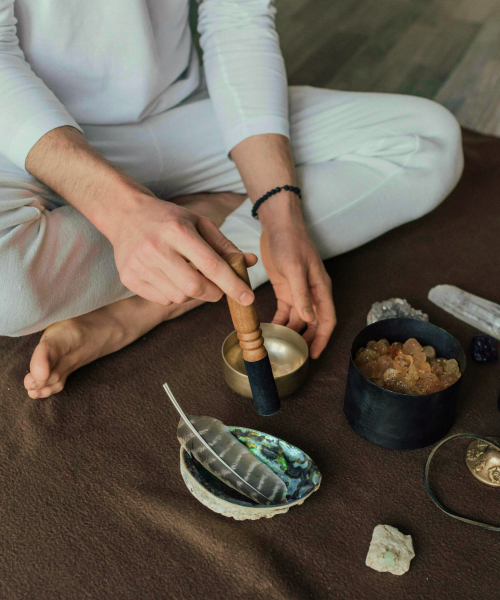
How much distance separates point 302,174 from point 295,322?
1.24 feet

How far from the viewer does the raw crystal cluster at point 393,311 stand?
1128 mm

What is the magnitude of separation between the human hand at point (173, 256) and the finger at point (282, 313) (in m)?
0.36

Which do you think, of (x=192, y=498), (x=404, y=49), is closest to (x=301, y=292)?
(x=192, y=498)

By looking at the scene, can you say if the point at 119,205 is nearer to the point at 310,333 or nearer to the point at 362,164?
Answer: the point at 310,333

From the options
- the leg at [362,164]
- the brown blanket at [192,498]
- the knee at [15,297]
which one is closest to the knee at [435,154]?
the leg at [362,164]

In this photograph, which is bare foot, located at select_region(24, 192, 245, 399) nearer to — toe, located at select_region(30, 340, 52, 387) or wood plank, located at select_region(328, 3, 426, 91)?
toe, located at select_region(30, 340, 52, 387)

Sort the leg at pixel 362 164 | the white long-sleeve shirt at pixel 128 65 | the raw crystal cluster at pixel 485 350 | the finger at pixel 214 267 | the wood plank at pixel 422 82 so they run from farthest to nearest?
the wood plank at pixel 422 82
the leg at pixel 362 164
the raw crystal cluster at pixel 485 350
the white long-sleeve shirt at pixel 128 65
the finger at pixel 214 267

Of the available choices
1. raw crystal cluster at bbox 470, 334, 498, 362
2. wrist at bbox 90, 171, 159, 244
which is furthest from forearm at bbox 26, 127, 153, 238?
raw crystal cluster at bbox 470, 334, 498, 362

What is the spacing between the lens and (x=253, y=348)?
790 millimetres

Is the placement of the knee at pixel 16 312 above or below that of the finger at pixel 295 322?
above

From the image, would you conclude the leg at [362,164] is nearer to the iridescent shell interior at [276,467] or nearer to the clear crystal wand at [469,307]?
the clear crystal wand at [469,307]

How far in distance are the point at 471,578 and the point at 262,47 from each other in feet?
3.64

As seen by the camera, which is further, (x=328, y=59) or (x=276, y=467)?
(x=328, y=59)

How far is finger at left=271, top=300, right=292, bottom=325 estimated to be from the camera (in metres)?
1.12
